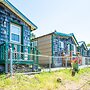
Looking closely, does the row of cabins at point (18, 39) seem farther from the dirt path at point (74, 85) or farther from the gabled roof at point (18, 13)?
the dirt path at point (74, 85)

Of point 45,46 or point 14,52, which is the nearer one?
point 14,52

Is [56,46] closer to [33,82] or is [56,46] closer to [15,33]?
[15,33]

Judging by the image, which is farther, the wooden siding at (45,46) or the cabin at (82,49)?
the cabin at (82,49)

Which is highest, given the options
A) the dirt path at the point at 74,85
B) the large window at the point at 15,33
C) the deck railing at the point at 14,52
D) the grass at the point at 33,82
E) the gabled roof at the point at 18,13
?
the gabled roof at the point at 18,13

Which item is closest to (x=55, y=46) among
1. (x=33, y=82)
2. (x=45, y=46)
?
(x=45, y=46)

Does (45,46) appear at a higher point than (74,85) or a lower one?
higher

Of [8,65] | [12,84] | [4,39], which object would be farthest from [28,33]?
[12,84]

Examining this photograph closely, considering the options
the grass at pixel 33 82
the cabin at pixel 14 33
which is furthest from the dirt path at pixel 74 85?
the cabin at pixel 14 33

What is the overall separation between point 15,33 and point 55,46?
24.6 feet

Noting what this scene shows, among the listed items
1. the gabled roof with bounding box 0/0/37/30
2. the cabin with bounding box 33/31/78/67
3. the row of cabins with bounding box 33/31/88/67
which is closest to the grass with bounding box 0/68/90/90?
the gabled roof with bounding box 0/0/37/30

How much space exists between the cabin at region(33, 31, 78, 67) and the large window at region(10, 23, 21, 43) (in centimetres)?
635

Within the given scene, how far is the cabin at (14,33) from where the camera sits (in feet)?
40.4

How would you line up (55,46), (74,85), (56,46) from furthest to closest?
(56,46) → (55,46) → (74,85)

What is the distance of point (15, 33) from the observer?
47.4 feet
